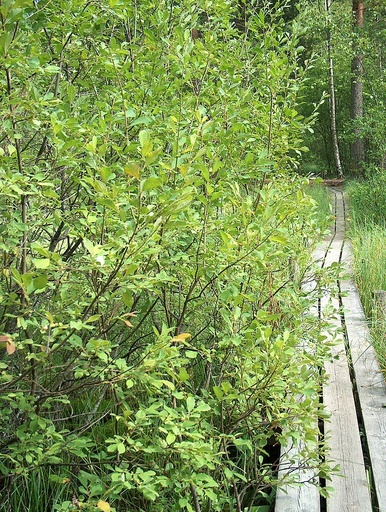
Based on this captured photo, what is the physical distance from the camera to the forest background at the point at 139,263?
1.68m

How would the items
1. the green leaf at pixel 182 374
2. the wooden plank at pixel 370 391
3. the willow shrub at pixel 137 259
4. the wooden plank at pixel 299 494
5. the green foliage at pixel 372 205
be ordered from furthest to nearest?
the green foliage at pixel 372 205, the wooden plank at pixel 370 391, the wooden plank at pixel 299 494, the green leaf at pixel 182 374, the willow shrub at pixel 137 259

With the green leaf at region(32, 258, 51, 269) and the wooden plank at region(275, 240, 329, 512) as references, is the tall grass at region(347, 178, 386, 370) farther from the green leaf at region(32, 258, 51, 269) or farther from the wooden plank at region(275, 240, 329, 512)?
the green leaf at region(32, 258, 51, 269)

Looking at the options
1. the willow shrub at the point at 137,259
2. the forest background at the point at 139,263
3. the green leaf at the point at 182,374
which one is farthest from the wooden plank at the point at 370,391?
the green leaf at the point at 182,374

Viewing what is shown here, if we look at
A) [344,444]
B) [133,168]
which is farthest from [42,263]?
[344,444]

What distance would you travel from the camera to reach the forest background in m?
1.68

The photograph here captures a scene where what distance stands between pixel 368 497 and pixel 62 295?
5.21 ft

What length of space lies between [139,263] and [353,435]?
1.77 m

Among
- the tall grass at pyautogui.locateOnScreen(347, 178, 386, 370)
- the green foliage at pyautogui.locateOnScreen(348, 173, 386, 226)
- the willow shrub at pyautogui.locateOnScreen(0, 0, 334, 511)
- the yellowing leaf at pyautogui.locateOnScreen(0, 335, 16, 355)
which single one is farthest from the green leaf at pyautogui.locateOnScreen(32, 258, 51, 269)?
the green foliage at pyautogui.locateOnScreen(348, 173, 386, 226)

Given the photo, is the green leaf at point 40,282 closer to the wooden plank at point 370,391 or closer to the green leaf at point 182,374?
the green leaf at point 182,374

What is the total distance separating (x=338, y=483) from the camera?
2.62 meters

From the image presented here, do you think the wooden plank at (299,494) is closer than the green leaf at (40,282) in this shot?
No

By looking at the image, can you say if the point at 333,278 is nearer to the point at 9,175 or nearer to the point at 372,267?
the point at 9,175

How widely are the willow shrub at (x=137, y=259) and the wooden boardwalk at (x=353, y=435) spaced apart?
9.5 inches

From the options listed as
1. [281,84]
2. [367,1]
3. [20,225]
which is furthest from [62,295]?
[367,1]
